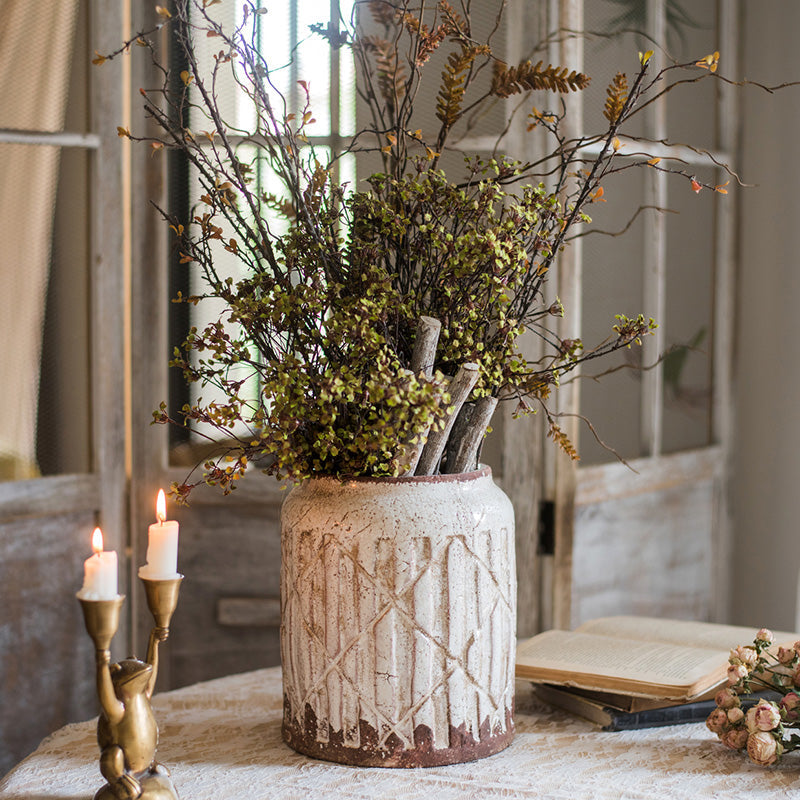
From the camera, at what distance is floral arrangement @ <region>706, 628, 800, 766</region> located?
40.9 inches

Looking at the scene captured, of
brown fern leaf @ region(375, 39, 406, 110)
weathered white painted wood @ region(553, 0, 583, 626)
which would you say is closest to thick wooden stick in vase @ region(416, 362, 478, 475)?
brown fern leaf @ region(375, 39, 406, 110)

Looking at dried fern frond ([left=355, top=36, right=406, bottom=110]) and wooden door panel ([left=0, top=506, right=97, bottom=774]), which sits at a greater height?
dried fern frond ([left=355, top=36, right=406, bottom=110])

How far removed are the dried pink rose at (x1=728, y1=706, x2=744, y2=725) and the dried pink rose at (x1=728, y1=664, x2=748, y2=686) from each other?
3 cm

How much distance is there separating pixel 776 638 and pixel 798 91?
4.31 feet

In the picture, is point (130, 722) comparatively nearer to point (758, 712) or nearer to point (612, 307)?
point (758, 712)

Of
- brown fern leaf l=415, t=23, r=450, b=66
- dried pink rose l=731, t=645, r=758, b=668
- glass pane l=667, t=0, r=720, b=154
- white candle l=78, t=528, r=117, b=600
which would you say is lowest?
dried pink rose l=731, t=645, r=758, b=668

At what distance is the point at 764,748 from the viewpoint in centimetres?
103

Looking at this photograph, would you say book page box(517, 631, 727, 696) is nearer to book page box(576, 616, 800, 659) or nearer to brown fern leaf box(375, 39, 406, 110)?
book page box(576, 616, 800, 659)

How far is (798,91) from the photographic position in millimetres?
2131

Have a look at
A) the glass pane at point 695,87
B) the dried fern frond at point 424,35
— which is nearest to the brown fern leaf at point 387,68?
the dried fern frond at point 424,35

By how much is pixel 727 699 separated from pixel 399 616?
37 centimetres

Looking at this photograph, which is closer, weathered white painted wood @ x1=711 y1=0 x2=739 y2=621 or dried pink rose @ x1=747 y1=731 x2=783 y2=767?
dried pink rose @ x1=747 y1=731 x2=783 y2=767

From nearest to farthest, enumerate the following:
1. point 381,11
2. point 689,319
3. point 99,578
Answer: point 99,578 < point 381,11 < point 689,319

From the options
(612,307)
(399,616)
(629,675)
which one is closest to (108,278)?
(612,307)
